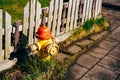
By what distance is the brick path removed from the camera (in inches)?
204

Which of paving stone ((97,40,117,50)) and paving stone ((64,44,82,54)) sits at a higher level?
paving stone ((97,40,117,50))

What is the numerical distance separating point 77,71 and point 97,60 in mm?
735

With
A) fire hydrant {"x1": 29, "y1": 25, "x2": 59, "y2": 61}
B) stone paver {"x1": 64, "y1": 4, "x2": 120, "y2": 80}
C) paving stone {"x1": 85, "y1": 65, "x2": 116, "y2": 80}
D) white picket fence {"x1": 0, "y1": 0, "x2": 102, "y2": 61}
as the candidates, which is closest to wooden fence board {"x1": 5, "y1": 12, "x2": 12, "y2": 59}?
white picket fence {"x1": 0, "y1": 0, "x2": 102, "y2": 61}

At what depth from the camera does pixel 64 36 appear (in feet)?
20.9

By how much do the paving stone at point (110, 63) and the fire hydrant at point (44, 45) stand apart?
53.7 inches

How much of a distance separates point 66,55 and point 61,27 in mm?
921

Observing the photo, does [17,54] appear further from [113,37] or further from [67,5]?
[113,37]

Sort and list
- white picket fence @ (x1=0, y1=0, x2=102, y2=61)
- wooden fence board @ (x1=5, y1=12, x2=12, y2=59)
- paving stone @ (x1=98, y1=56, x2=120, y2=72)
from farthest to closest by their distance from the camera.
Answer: paving stone @ (x1=98, y1=56, x2=120, y2=72) → white picket fence @ (x1=0, y1=0, x2=102, y2=61) → wooden fence board @ (x1=5, y1=12, x2=12, y2=59)

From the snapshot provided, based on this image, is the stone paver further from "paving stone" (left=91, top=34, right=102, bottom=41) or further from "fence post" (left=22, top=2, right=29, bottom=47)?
"fence post" (left=22, top=2, right=29, bottom=47)

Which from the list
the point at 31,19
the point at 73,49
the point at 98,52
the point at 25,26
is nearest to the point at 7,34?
the point at 25,26

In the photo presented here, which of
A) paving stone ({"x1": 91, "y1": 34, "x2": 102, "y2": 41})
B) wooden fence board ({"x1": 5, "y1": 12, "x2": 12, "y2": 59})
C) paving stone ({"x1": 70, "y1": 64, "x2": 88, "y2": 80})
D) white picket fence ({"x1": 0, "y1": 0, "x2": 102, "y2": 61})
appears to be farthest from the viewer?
paving stone ({"x1": 91, "y1": 34, "x2": 102, "y2": 41})

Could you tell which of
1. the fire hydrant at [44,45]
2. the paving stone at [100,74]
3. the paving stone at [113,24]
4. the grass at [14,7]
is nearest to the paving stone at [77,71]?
the paving stone at [100,74]

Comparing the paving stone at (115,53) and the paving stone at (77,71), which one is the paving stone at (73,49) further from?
the paving stone at (115,53)

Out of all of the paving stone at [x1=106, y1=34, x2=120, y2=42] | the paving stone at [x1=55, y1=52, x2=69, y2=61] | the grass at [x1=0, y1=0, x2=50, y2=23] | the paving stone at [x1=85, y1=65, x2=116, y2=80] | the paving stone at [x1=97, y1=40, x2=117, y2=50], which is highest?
the grass at [x1=0, y1=0, x2=50, y2=23]
